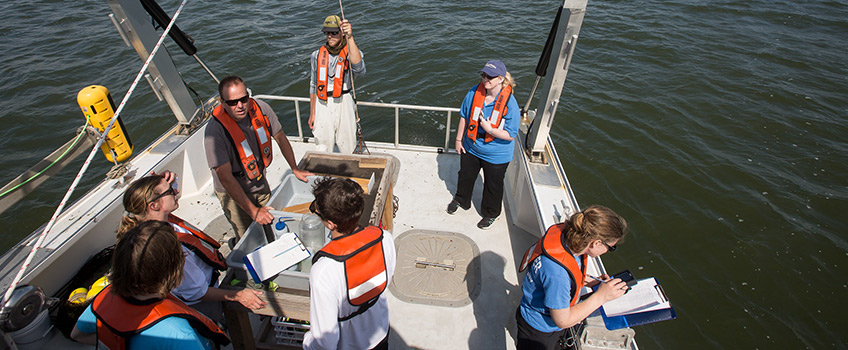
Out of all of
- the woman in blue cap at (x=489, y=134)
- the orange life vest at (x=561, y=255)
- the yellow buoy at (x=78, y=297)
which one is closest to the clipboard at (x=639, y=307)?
the orange life vest at (x=561, y=255)

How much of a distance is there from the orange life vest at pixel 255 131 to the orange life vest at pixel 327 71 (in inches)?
41.4

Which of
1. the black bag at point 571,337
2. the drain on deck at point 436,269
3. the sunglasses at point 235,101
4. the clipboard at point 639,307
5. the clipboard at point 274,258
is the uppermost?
the sunglasses at point 235,101

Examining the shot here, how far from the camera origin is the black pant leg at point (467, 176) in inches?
162

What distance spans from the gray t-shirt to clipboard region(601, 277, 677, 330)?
2823 millimetres

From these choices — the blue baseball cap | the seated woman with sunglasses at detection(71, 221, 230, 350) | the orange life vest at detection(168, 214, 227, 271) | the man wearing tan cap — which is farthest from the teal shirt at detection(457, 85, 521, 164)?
the seated woman with sunglasses at detection(71, 221, 230, 350)

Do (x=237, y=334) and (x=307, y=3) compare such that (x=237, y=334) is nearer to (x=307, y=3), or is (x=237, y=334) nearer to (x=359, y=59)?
(x=359, y=59)

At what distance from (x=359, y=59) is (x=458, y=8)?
10.5 metres

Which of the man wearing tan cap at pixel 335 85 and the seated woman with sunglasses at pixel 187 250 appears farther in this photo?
the man wearing tan cap at pixel 335 85

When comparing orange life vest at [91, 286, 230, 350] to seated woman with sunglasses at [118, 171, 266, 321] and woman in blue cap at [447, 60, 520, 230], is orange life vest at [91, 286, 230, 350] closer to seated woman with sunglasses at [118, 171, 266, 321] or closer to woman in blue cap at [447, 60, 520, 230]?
seated woman with sunglasses at [118, 171, 266, 321]

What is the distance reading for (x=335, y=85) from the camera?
13.9 feet

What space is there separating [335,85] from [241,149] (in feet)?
4.73

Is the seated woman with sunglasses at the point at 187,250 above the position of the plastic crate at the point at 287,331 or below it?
above

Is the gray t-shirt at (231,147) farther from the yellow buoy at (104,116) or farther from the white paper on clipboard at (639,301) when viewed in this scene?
the white paper on clipboard at (639,301)

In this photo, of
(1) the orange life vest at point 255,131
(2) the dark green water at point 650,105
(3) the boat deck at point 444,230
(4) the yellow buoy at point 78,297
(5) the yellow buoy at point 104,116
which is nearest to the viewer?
(4) the yellow buoy at point 78,297
